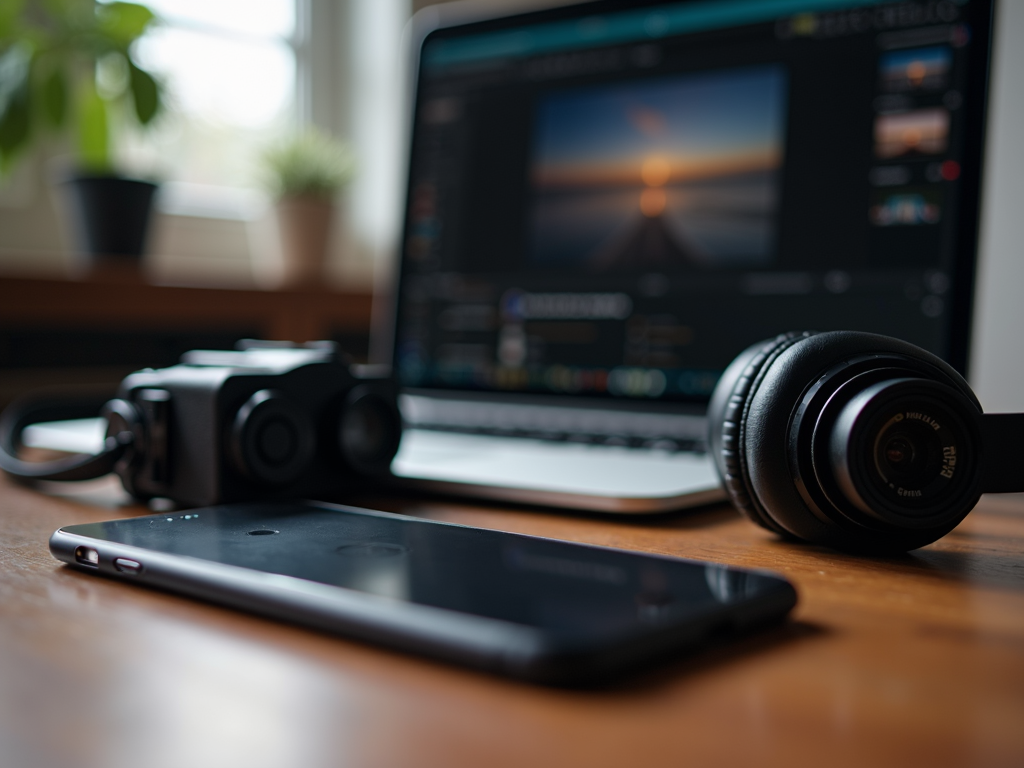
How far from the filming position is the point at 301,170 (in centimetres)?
201

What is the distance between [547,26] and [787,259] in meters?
0.32

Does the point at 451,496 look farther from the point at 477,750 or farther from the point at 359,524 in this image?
the point at 477,750

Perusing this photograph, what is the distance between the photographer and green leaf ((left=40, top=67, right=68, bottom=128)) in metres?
1.51

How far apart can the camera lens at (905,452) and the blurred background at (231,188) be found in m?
0.54

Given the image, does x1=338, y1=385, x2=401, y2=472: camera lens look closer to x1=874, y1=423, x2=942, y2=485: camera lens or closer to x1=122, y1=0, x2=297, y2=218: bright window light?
x1=874, y1=423, x2=942, y2=485: camera lens

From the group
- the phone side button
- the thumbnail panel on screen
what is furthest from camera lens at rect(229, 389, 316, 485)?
the thumbnail panel on screen

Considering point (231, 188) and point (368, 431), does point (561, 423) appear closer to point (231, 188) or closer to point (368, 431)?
point (368, 431)

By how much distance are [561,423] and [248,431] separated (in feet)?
1.10

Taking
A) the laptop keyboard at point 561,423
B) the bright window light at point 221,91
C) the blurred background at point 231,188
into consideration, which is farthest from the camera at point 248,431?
the bright window light at point 221,91

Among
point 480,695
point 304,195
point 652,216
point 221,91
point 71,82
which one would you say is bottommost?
point 480,695

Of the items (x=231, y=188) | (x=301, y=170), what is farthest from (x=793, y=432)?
(x=231, y=188)

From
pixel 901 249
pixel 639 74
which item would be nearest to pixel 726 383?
pixel 901 249

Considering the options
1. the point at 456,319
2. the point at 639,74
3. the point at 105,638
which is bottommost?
the point at 105,638

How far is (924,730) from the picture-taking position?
0.78ft
